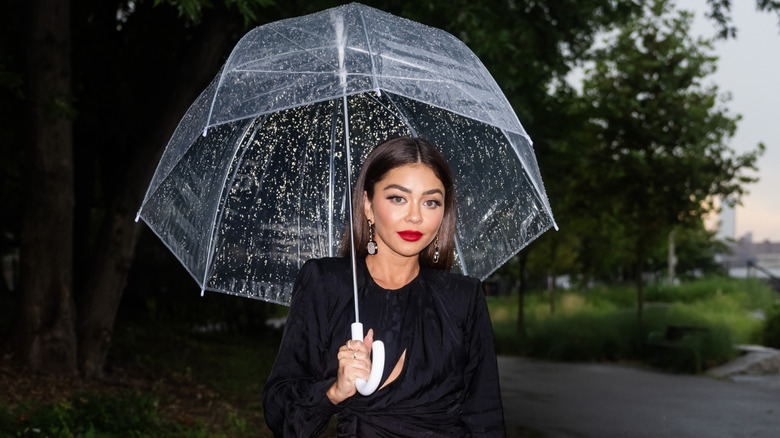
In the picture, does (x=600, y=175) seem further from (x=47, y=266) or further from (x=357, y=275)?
(x=357, y=275)

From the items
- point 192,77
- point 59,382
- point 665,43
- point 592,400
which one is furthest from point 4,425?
point 665,43

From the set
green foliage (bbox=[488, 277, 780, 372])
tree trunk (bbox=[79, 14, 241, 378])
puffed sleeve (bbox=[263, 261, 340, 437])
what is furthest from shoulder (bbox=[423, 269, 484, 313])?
green foliage (bbox=[488, 277, 780, 372])

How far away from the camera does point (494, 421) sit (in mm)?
2762

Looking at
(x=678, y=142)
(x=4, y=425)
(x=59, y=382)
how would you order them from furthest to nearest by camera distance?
(x=678, y=142) → (x=59, y=382) → (x=4, y=425)

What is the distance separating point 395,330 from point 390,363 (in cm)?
11

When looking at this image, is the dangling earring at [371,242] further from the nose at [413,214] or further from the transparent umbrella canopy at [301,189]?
the transparent umbrella canopy at [301,189]

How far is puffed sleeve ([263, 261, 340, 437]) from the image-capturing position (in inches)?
104

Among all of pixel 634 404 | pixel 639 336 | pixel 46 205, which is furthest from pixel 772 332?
pixel 46 205

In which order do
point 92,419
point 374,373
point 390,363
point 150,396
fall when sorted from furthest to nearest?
1. point 150,396
2. point 92,419
3. point 390,363
4. point 374,373

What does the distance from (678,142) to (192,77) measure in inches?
474

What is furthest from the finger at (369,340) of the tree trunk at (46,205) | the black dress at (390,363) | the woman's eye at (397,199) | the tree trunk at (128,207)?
the tree trunk at (128,207)

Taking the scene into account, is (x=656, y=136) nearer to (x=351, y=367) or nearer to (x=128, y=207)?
(x=128, y=207)

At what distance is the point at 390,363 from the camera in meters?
2.74

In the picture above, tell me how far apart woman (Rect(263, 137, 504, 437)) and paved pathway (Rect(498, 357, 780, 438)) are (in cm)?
644
